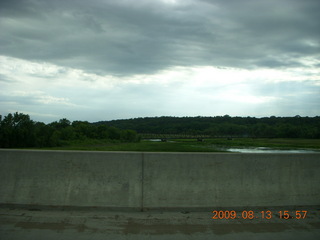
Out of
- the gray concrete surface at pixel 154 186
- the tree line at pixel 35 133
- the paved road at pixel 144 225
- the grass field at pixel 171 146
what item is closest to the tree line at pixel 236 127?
the grass field at pixel 171 146

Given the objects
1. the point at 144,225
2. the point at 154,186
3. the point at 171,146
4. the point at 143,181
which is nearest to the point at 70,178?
the point at 143,181

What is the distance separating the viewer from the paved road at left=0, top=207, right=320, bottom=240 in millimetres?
4801

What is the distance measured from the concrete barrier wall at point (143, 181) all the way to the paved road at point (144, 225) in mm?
243

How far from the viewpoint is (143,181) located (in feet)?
19.5

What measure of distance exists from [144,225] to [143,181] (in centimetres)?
98

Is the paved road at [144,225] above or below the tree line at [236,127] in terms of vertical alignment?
below

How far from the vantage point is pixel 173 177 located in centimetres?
603
